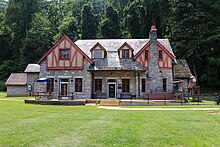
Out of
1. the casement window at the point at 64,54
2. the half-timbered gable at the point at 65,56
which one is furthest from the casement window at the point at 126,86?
the casement window at the point at 64,54

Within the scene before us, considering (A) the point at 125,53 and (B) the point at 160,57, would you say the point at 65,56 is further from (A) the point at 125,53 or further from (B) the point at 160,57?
(B) the point at 160,57

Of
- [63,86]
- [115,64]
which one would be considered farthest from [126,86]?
[63,86]

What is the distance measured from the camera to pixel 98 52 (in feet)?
90.9

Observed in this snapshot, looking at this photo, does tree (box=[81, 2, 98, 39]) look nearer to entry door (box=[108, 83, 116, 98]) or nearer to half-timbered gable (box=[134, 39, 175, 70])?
half-timbered gable (box=[134, 39, 175, 70])

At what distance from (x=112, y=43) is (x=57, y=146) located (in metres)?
24.5

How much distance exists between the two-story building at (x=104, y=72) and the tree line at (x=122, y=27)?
37.2 ft

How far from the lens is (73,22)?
55.2m

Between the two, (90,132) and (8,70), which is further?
(8,70)

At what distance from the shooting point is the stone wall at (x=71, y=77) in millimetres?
25891

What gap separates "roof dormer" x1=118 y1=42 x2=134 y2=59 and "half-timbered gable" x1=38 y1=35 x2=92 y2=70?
153 inches

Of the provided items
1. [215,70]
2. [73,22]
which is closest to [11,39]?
[73,22]

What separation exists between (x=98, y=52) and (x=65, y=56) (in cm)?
382

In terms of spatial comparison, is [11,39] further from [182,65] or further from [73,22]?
[182,65]

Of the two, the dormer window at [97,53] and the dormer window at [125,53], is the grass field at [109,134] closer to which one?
the dormer window at [125,53]
